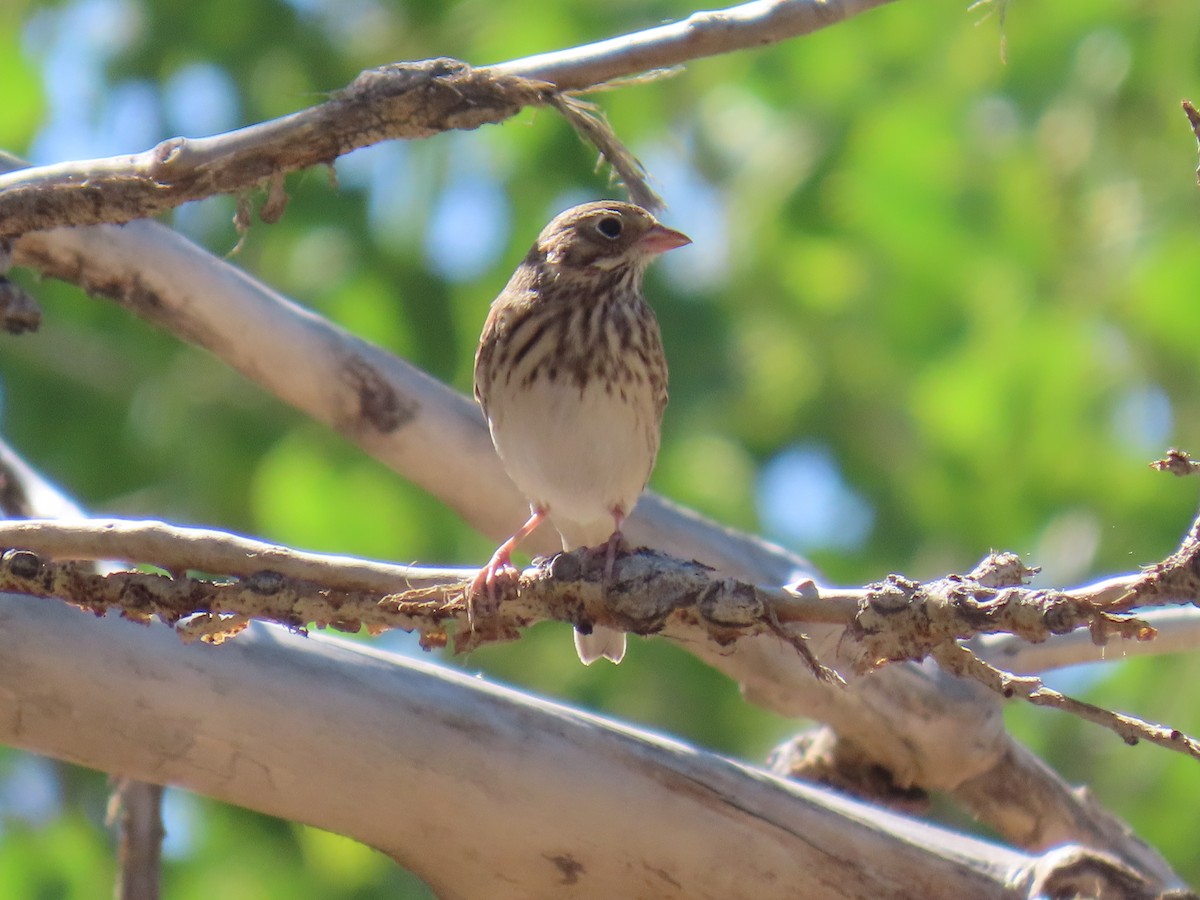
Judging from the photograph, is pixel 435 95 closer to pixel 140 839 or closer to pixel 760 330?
pixel 140 839

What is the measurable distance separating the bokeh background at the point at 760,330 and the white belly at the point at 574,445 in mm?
2101

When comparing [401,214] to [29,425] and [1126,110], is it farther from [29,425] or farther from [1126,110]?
[1126,110]

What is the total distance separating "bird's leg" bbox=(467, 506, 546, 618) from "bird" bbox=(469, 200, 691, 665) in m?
0.01

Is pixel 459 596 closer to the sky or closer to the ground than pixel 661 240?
closer to the ground

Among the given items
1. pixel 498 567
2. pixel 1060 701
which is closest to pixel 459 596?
pixel 498 567

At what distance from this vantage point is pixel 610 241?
5250mm

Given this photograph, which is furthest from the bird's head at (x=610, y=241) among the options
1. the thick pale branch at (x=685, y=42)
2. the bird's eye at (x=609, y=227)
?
the thick pale branch at (x=685, y=42)

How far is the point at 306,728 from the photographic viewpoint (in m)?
3.52

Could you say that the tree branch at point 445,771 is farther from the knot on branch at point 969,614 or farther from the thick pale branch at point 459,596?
the knot on branch at point 969,614

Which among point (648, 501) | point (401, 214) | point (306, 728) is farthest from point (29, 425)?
point (306, 728)

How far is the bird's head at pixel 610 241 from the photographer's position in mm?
5227

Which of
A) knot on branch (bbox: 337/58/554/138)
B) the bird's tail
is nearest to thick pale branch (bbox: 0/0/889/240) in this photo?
knot on branch (bbox: 337/58/554/138)

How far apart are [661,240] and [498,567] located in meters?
1.88

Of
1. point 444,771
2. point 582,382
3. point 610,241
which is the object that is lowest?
point 444,771
